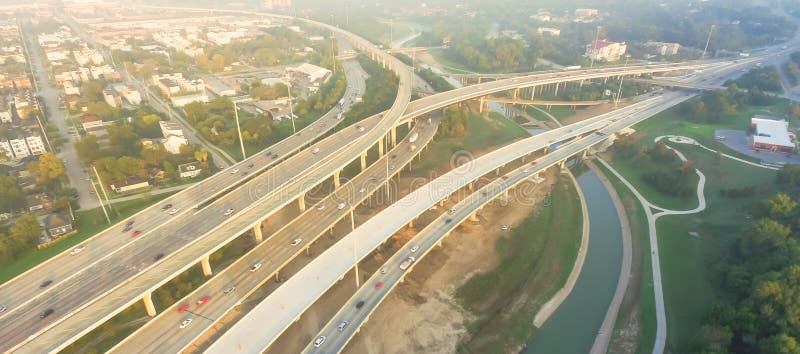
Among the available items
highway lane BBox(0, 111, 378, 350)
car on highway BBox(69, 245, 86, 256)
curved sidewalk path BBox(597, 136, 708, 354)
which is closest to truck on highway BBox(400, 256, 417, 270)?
highway lane BBox(0, 111, 378, 350)

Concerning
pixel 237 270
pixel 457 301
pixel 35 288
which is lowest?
pixel 457 301

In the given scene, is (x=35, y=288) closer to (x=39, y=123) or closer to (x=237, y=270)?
(x=237, y=270)

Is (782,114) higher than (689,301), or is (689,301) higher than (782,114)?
(782,114)

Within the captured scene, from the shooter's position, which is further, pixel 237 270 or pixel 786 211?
pixel 786 211

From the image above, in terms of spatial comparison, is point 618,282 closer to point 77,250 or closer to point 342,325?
point 342,325

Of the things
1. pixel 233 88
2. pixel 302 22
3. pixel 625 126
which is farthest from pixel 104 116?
pixel 302 22
